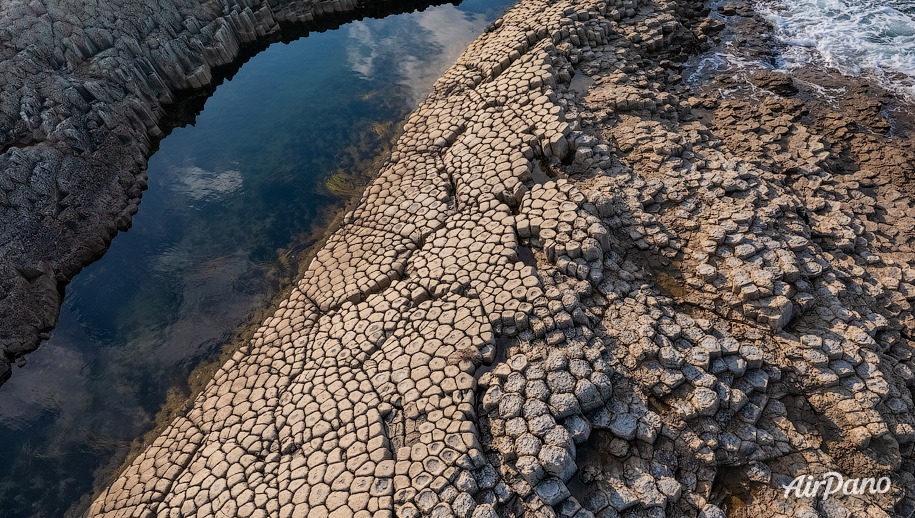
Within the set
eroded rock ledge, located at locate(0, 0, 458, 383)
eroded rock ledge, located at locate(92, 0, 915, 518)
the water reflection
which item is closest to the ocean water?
eroded rock ledge, located at locate(92, 0, 915, 518)

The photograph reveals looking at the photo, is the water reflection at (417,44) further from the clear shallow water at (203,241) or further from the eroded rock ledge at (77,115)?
the eroded rock ledge at (77,115)

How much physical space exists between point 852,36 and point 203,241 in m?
13.7

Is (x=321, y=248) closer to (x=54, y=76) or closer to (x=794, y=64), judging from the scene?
(x=54, y=76)

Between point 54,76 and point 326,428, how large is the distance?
912cm

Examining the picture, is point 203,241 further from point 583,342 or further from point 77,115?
point 583,342

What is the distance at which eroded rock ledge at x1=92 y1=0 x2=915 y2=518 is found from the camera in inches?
188

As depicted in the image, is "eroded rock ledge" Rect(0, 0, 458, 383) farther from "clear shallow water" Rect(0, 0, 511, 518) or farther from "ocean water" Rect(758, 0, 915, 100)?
"ocean water" Rect(758, 0, 915, 100)

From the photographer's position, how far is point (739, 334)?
564cm

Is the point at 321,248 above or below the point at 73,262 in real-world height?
below

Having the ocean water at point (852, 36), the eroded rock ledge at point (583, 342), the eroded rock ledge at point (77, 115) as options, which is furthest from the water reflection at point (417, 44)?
the ocean water at point (852, 36)

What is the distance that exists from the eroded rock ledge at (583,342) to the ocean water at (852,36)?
2.51 m

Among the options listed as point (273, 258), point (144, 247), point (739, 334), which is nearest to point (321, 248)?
point (273, 258)

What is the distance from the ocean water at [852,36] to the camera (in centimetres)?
998

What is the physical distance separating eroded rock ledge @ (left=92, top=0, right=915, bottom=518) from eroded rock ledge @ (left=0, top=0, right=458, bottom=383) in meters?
3.78
